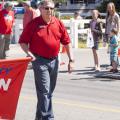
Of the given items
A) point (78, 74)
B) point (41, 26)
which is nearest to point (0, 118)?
point (41, 26)

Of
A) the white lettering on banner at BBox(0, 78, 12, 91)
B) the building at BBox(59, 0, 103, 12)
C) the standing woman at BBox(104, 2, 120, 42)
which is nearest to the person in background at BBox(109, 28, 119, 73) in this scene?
the standing woman at BBox(104, 2, 120, 42)

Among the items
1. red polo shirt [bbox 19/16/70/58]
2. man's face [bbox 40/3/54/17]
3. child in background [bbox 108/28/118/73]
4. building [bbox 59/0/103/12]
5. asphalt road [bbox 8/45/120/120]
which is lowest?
building [bbox 59/0/103/12]

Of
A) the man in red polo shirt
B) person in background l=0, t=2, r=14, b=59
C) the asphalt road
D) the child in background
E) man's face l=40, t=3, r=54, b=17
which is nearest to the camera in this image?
man's face l=40, t=3, r=54, b=17

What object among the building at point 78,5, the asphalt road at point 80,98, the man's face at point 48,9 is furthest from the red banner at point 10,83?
the building at point 78,5

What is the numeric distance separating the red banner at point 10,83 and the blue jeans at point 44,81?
0.52 meters

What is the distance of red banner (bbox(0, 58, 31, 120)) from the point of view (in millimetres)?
7594

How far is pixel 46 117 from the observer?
843cm

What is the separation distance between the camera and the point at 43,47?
27.1ft

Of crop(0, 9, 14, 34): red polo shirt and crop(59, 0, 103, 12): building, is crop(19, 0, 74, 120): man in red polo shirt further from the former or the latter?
crop(59, 0, 103, 12): building

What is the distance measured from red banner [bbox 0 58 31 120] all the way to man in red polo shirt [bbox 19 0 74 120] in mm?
490

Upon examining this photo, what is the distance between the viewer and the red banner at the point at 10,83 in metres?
7.59

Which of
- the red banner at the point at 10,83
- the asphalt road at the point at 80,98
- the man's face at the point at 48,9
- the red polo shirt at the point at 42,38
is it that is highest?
the man's face at the point at 48,9

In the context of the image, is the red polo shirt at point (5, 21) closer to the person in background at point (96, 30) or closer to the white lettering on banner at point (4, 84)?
the person in background at point (96, 30)

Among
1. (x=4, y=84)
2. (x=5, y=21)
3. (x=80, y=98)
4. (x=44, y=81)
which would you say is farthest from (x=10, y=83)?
(x=5, y=21)
